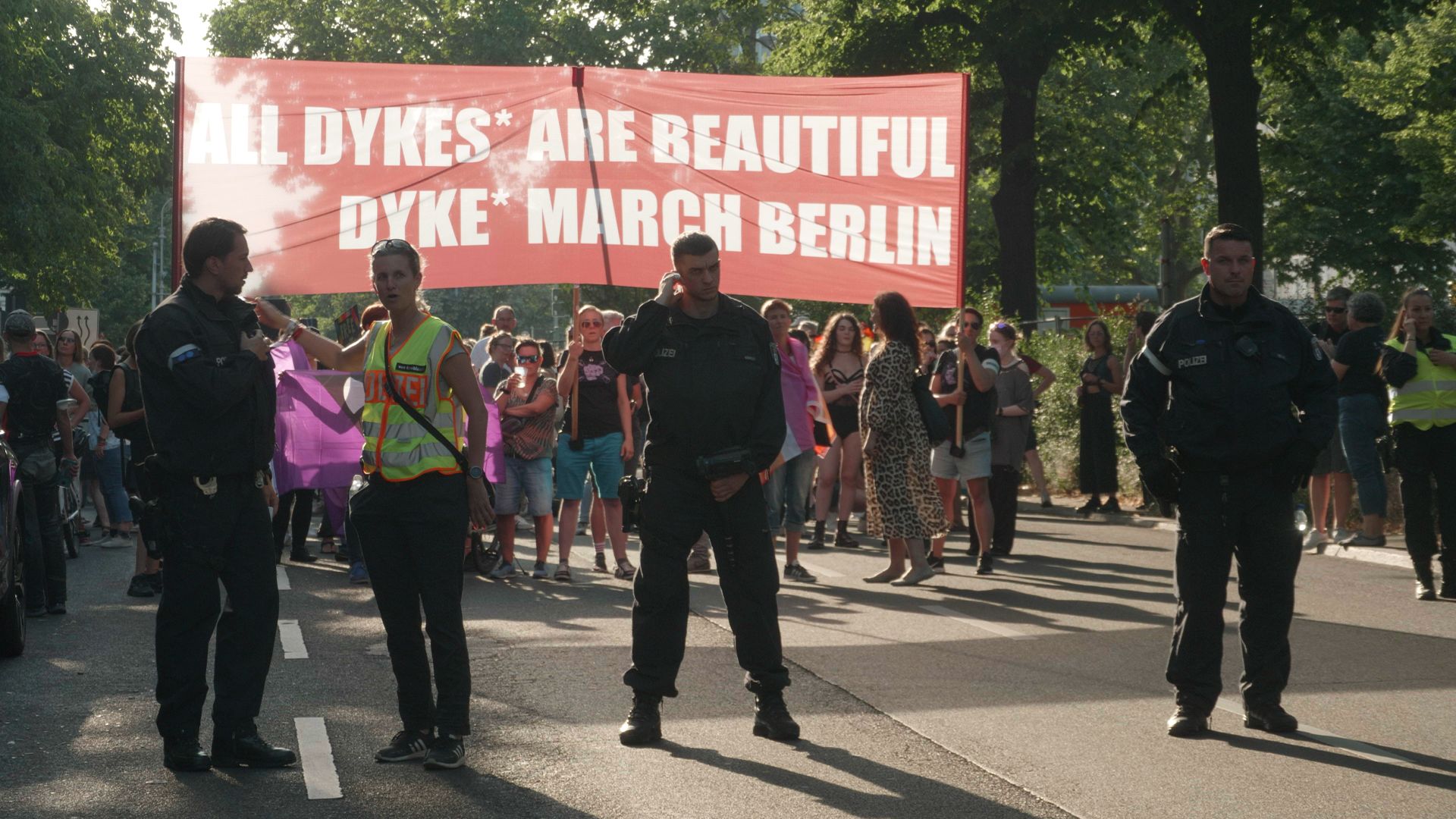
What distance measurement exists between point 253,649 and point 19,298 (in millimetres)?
40957

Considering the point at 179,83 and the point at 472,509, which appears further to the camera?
the point at 179,83

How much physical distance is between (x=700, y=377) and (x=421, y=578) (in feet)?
4.17

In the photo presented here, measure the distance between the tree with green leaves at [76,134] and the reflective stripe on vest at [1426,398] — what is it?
25.5m

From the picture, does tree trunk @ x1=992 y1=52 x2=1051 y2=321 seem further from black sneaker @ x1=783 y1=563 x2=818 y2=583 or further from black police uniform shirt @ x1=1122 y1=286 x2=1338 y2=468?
black police uniform shirt @ x1=1122 y1=286 x2=1338 y2=468

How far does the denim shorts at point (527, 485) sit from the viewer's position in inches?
472

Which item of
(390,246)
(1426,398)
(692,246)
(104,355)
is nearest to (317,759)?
(390,246)

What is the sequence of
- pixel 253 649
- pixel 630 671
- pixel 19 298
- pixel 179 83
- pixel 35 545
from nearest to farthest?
pixel 253 649 < pixel 630 671 < pixel 35 545 < pixel 179 83 < pixel 19 298

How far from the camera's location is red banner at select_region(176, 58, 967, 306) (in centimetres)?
1189

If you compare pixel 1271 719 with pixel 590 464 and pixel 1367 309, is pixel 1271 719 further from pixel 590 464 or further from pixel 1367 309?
pixel 590 464

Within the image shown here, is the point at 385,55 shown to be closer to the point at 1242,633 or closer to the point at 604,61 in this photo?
the point at 604,61

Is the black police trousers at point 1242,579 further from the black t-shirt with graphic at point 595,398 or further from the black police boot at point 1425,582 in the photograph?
the black t-shirt with graphic at point 595,398

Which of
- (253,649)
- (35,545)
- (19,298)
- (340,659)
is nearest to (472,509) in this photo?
(253,649)

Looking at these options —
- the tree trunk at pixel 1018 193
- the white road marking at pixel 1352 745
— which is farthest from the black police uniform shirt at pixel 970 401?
the tree trunk at pixel 1018 193

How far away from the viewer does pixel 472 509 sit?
19.7 ft
